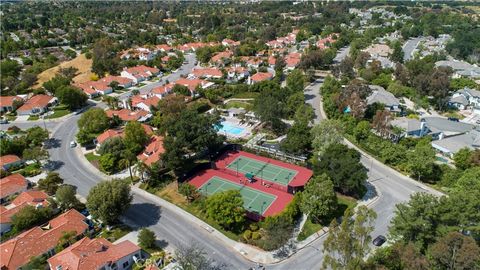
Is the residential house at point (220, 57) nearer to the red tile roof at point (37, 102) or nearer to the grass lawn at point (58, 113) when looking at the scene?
the grass lawn at point (58, 113)

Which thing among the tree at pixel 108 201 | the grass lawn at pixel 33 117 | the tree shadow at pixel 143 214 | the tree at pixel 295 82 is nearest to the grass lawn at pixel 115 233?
the tree at pixel 108 201

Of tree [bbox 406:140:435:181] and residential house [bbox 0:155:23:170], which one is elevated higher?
residential house [bbox 0:155:23:170]

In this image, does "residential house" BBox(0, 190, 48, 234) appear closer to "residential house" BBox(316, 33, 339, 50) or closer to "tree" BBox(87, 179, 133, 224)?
"tree" BBox(87, 179, 133, 224)

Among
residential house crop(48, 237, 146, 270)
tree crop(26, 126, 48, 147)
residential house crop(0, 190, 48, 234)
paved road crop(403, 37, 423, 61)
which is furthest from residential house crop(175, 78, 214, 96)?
paved road crop(403, 37, 423, 61)

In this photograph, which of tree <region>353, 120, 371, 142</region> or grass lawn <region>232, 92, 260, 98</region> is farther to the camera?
grass lawn <region>232, 92, 260, 98</region>

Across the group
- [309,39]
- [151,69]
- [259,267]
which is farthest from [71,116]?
[309,39]

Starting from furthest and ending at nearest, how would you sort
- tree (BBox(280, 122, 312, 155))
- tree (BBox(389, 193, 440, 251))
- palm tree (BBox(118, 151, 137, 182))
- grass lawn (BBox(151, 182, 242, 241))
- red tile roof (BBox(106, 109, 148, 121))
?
red tile roof (BBox(106, 109, 148, 121)) < tree (BBox(280, 122, 312, 155)) < palm tree (BBox(118, 151, 137, 182)) < grass lawn (BBox(151, 182, 242, 241)) < tree (BBox(389, 193, 440, 251))
